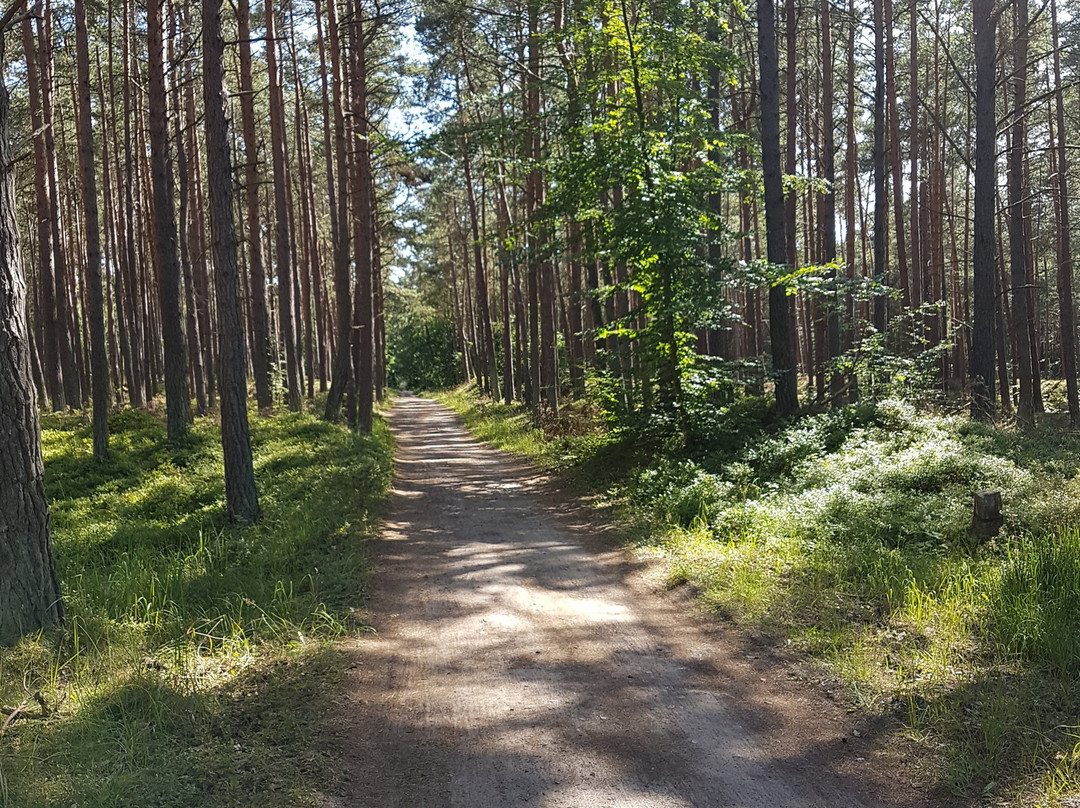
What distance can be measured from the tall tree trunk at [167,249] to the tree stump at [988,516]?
13823 millimetres

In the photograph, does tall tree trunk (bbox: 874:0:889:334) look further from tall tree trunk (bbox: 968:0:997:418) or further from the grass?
the grass

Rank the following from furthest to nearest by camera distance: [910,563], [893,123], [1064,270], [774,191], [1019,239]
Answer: [1064,270] < [893,123] < [1019,239] < [774,191] < [910,563]

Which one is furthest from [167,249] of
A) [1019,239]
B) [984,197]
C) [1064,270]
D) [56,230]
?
[1064,270]

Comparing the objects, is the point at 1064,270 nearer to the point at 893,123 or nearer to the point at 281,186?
the point at 893,123

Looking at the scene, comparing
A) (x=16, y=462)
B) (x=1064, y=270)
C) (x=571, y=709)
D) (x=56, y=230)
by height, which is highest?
(x=56, y=230)

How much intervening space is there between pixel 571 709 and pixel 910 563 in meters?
3.43

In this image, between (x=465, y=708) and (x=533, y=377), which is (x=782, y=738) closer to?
(x=465, y=708)

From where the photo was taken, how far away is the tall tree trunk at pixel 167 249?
45.2 ft

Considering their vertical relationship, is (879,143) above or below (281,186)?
above

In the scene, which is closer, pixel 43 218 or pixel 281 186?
pixel 281 186

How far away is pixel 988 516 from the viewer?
6457mm

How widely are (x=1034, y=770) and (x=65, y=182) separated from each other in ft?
91.7

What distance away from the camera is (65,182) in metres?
23.6

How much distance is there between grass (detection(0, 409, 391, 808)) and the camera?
142 inches
